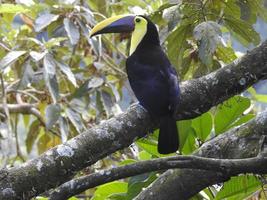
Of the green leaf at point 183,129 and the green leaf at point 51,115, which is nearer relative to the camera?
the green leaf at point 183,129

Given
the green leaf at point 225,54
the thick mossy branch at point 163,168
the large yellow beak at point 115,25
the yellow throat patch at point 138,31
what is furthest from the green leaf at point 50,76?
the thick mossy branch at point 163,168

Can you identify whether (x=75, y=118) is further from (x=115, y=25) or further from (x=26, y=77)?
(x=115, y=25)

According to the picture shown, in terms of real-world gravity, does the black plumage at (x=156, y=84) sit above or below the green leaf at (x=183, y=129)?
above

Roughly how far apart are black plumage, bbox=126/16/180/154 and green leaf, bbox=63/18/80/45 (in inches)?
13.3

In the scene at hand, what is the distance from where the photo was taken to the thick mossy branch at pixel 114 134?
164cm

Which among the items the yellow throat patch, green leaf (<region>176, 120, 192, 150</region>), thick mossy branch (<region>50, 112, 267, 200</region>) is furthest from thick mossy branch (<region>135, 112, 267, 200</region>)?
the yellow throat patch

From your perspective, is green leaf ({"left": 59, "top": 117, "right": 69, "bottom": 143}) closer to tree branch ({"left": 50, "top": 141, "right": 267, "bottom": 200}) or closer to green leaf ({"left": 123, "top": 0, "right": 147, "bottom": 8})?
green leaf ({"left": 123, "top": 0, "right": 147, "bottom": 8})

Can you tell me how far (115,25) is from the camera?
2.63 meters

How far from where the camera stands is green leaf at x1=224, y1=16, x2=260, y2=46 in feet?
7.74

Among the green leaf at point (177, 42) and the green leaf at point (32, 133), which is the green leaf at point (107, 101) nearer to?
the green leaf at point (32, 133)

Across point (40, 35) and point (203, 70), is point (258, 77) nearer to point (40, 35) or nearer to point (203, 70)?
point (203, 70)

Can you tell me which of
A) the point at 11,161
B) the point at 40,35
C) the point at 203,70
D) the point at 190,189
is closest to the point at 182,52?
Result: the point at 203,70

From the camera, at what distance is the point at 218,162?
1.43 metres

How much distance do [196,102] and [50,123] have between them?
1175 mm
